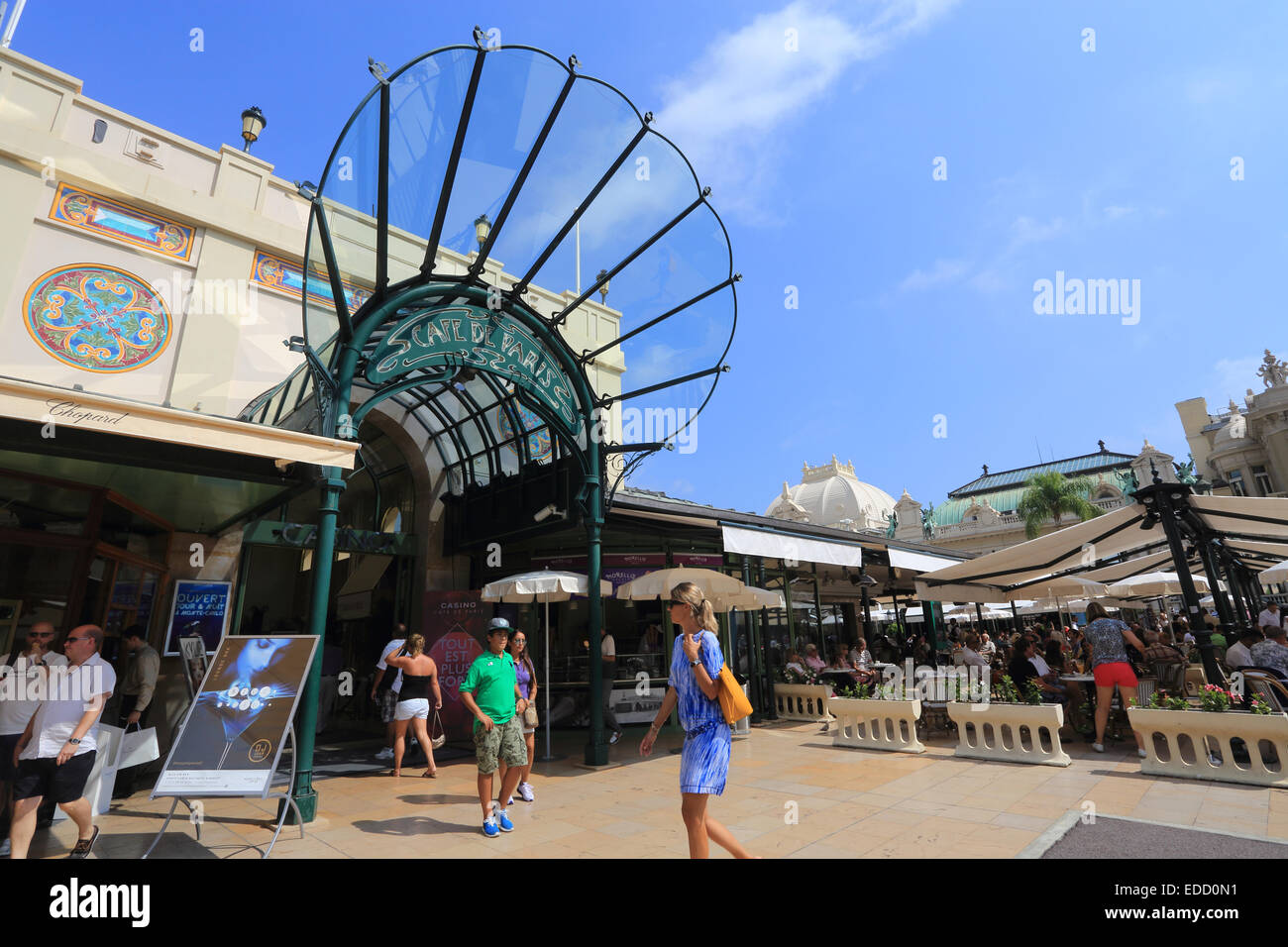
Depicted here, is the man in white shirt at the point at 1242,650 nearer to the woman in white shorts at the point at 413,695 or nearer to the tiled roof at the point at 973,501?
the woman in white shorts at the point at 413,695

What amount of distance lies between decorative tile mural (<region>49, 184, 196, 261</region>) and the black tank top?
7554 mm

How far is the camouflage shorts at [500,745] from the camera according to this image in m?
4.88

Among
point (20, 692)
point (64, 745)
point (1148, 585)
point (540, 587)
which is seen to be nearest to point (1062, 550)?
point (540, 587)

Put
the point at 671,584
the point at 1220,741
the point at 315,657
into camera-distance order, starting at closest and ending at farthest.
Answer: the point at 315,657 → the point at 1220,741 → the point at 671,584

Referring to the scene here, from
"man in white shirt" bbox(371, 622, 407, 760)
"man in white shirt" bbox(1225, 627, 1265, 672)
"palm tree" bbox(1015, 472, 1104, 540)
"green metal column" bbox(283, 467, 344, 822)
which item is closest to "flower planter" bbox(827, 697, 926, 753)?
"man in white shirt" bbox(1225, 627, 1265, 672)

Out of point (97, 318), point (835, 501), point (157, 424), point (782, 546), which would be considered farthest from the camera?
point (835, 501)

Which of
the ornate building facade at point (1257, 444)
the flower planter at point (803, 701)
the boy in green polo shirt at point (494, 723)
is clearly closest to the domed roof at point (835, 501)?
the ornate building facade at point (1257, 444)

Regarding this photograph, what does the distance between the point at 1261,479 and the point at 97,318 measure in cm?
6221

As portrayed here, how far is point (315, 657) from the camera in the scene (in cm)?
512

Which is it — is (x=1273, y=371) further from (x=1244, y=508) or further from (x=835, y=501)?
(x=1244, y=508)

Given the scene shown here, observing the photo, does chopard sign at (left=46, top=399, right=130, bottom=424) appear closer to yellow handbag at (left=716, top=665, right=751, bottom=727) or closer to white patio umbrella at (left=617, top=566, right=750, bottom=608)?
yellow handbag at (left=716, top=665, right=751, bottom=727)

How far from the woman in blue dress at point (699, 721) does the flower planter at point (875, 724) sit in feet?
19.5

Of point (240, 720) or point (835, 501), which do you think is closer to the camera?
point (240, 720)
